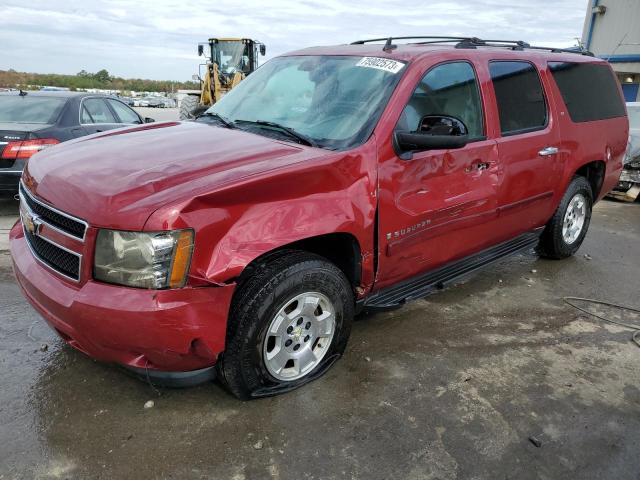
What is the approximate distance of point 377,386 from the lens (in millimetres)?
2957

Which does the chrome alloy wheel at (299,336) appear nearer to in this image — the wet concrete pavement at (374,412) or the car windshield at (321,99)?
the wet concrete pavement at (374,412)

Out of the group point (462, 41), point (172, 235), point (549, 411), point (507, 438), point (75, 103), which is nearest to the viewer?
point (172, 235)

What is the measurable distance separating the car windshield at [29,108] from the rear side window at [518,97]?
521 cm

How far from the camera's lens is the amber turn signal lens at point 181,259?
2207 millimetres

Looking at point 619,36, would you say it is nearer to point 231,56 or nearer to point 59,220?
point 231,56

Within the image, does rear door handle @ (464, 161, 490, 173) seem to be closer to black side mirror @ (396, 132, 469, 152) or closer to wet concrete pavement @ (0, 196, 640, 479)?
black side mirror @ (396, 132, 469, 152)

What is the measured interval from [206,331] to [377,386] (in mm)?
1136

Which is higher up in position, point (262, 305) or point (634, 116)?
point (634, 116)

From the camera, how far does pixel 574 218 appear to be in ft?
17.0

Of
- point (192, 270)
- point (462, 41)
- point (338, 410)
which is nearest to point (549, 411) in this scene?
point (338, 410)

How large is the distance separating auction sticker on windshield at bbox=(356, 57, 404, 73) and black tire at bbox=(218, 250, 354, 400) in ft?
4.30

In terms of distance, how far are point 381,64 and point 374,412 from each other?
209cm

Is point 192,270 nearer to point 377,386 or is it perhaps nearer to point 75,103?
point 377,386

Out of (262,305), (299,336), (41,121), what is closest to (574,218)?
(299,336)
